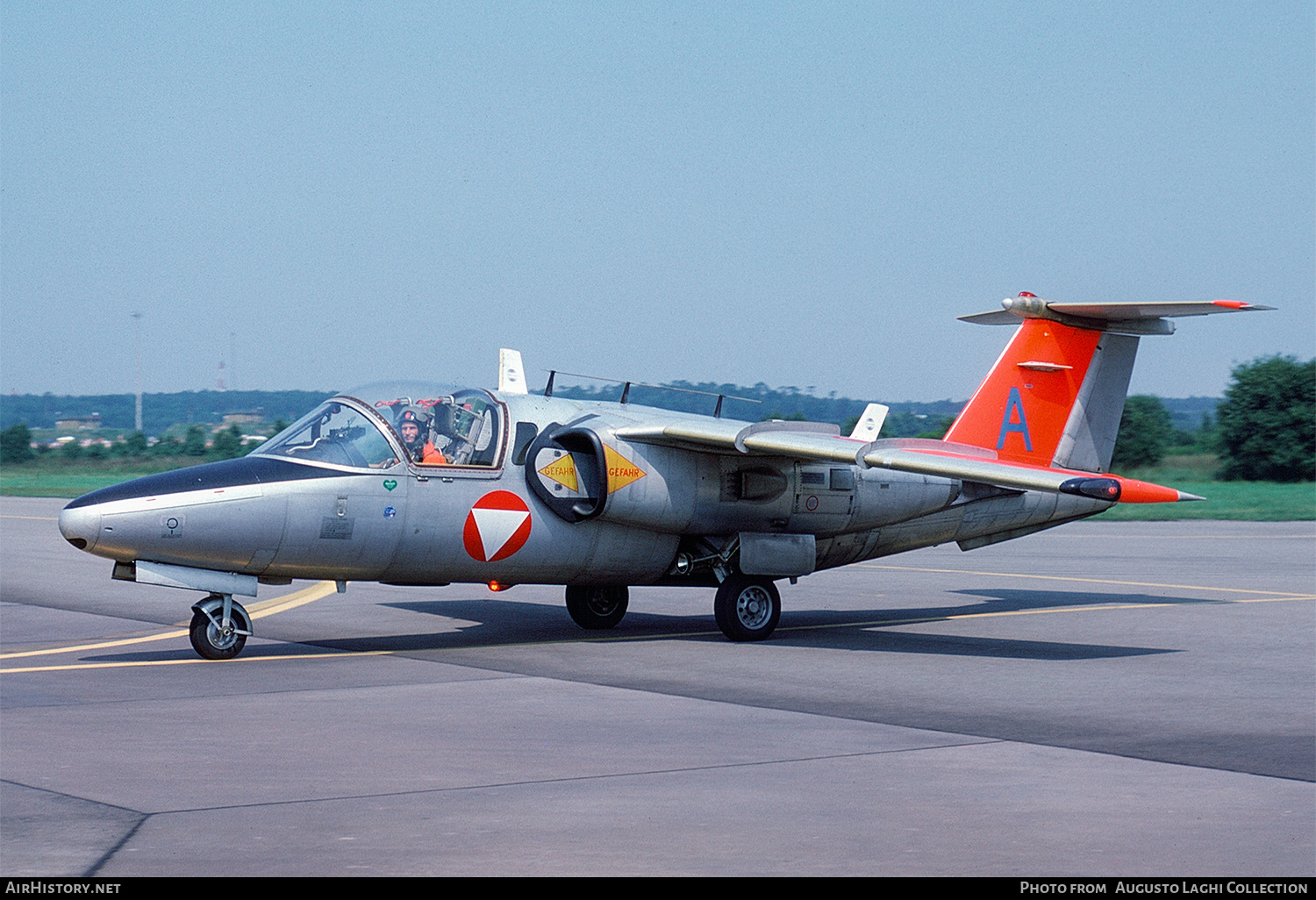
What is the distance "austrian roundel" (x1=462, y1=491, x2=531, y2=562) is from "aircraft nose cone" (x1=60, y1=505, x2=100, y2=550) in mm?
3413

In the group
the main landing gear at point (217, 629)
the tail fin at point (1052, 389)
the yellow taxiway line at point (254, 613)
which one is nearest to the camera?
the main landing gear at point (217, 629)

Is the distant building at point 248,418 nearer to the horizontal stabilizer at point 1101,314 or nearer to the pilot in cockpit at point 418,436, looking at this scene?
the pilot in cockpit at point 418,436

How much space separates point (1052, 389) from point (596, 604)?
6243 mm

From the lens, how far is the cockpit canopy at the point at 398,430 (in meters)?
13.3

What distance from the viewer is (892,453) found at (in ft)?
43.5

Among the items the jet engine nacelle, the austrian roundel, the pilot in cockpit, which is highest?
the pilot in cockpit

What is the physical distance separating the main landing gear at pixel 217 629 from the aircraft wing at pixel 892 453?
167 inches

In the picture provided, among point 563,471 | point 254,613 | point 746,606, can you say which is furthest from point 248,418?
point 746,606

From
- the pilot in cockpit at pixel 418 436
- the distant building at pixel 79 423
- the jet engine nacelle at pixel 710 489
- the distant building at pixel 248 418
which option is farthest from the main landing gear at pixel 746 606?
the distant building at pixel 79 423

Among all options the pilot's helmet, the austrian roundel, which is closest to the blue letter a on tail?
the austrian roundel

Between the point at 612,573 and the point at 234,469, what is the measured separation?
4.19 m

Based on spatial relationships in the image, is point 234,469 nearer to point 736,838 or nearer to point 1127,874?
point 736,838

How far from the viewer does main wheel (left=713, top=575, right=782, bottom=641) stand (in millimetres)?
14805

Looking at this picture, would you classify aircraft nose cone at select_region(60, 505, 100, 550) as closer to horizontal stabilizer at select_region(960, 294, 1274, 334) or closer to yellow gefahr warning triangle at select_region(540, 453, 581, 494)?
yellow gefahr warning triangle at select_region(540, 453, 581, 494)
